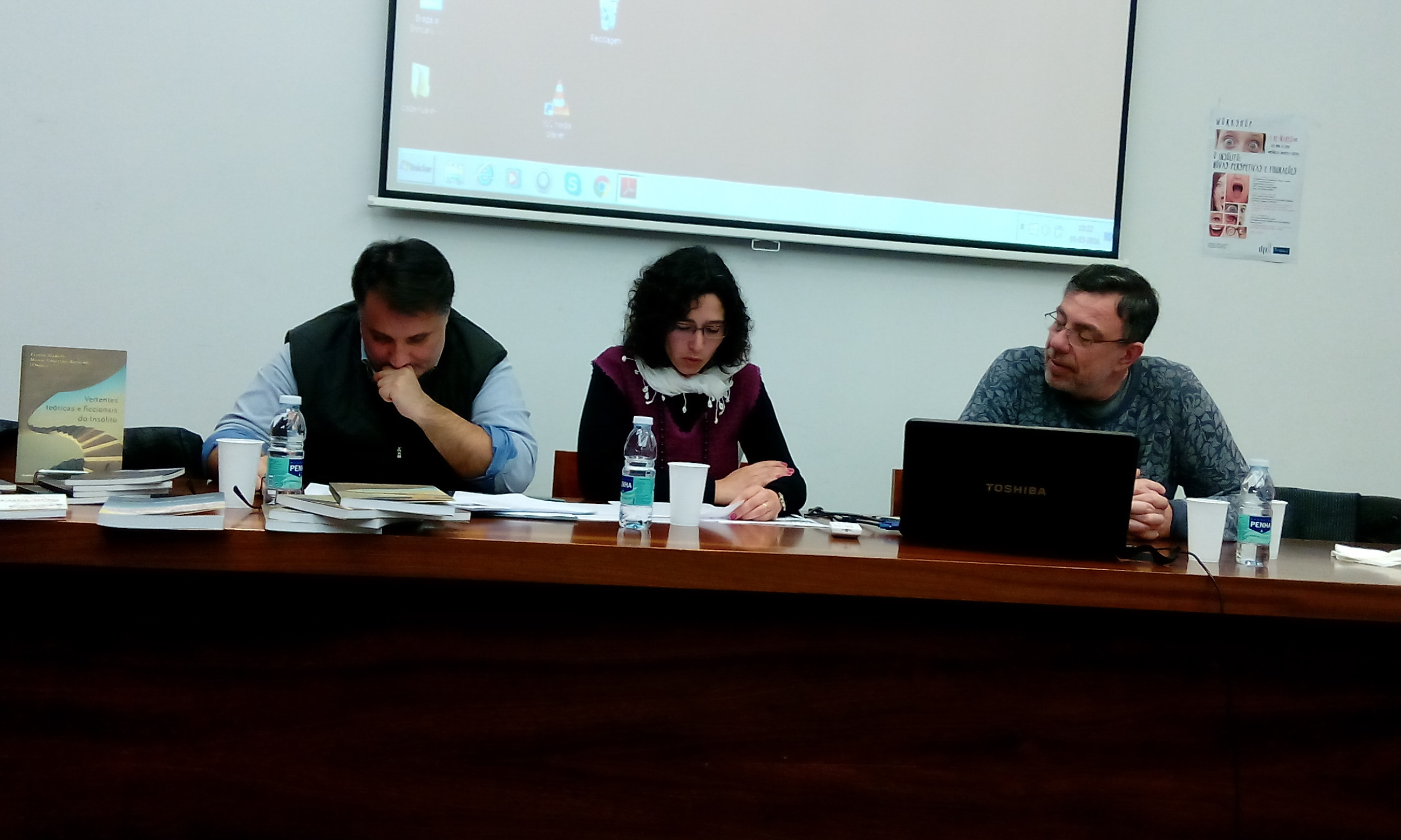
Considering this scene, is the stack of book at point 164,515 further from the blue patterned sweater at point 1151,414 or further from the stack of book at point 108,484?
the blue patterned sweater at point 1151,414

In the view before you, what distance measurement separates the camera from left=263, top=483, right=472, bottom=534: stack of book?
1.11m

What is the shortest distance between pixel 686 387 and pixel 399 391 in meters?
0.67

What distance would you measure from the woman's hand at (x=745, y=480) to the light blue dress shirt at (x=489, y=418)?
39 cm

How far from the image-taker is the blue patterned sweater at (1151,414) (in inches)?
80.6

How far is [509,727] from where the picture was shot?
46.0 inches

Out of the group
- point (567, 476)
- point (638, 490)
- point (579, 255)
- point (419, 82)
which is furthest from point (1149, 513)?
point (419, 82)

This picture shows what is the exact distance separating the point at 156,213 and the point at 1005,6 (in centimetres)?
230

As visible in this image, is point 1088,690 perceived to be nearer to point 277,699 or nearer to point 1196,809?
point 1196,809

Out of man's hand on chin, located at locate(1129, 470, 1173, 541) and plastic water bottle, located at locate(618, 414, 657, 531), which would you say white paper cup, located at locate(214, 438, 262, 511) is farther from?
man's hand on chin, located at locate(1129, 470, 1173, 541)

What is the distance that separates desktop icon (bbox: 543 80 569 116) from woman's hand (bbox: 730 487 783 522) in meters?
1.32

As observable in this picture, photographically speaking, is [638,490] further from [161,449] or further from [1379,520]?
[1379,520]

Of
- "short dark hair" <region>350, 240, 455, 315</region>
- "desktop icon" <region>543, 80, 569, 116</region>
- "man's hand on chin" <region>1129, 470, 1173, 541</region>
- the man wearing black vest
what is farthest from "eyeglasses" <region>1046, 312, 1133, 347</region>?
"desktop icon" <region>543, 80, 569, 116</region>

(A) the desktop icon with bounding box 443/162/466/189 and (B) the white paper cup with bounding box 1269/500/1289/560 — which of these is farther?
(A) the desktop icon with bounding box 443/162/466/189

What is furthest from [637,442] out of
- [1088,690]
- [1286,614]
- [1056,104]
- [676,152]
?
[1056,104]
